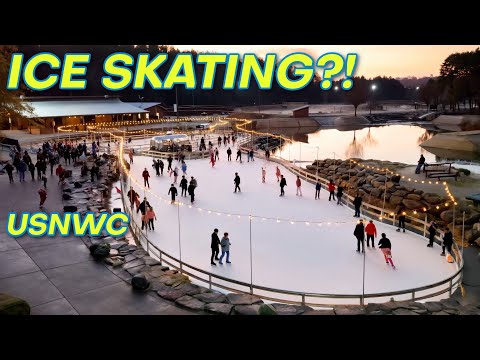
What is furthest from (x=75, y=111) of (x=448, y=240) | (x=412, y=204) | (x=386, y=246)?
(x=448, y=240)

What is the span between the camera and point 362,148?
187 ft

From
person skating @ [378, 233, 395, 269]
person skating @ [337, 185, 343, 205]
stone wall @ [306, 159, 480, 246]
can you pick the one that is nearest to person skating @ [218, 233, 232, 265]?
person skating @ [378, 233, 395, 269]

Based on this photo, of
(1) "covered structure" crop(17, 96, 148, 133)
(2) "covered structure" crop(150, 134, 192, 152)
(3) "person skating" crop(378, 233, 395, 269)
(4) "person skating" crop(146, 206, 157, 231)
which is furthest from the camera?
(1) "covered structure" crop(17, 96, 148, 133)

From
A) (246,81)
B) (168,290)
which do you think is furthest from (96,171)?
(246,81)

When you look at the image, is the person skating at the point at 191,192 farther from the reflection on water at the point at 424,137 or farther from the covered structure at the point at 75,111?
the reflection on water at the point at 424,137

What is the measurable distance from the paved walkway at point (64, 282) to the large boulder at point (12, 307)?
28.9 inches

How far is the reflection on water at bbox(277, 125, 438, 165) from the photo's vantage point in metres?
47.3

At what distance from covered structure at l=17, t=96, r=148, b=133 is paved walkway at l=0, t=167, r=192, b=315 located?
41175mm

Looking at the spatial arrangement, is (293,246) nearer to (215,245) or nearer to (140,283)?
(215,245)

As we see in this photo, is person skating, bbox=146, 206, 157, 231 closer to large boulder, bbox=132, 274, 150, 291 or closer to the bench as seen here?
large boulder, bbox=132, 274, 150, 291

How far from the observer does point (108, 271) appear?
10844mm

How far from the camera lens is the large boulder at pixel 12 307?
7.48 m

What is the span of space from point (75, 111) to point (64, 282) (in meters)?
50.6

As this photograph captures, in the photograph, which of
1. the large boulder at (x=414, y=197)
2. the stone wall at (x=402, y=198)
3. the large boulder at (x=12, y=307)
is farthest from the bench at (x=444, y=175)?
the large boulder at (x=12, y=307)
